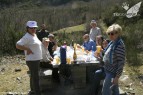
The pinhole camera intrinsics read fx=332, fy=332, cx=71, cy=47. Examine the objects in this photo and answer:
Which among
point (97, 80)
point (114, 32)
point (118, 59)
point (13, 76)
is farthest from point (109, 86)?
point (13, 76)

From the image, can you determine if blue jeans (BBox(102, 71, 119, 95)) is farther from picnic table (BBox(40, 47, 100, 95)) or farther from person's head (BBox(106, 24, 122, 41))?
picnic table (BBox(40, 47, 100, 95))

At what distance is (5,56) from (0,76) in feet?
8.95

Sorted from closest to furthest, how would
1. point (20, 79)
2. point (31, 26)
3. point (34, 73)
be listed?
point (31, 26), point (34, 73), point (20, 79)

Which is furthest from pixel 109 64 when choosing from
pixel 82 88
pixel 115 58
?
pixel 82 88

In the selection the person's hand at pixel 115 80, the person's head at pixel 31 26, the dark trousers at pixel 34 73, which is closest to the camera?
the person's hand at pixel 115 80

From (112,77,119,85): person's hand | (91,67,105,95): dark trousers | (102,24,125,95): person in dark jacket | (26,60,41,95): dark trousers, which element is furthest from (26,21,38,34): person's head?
(112,77,119,85): person's hand

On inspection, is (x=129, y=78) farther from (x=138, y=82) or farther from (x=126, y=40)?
(x=126, y=40)

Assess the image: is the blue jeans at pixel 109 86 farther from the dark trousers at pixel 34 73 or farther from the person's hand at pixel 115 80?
the dark trousers at pixel 34 73

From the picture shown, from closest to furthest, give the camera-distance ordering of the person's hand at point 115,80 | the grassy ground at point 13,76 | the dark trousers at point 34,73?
the person's hand at point 115,80 < the dark trousers at point 34,73 < the grassy ground at point 13,76

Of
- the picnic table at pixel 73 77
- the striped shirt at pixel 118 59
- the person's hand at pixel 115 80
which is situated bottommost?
the picnic table at pixel 73 77

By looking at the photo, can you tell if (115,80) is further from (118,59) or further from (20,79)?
(20,79)

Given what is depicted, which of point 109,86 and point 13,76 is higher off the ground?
point 109,86

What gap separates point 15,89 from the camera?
7949 millimetres

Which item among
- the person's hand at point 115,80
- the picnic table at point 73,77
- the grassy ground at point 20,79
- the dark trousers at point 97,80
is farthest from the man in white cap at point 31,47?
the person's hand at point 115,80
